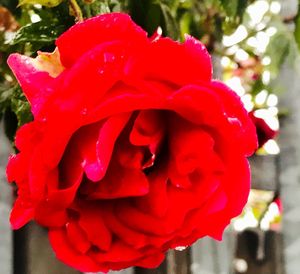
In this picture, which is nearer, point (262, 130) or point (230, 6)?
point (230, 6)

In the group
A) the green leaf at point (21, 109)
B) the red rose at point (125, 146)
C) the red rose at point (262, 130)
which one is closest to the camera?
the red rose at point (125, 146)

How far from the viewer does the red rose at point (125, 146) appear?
438mm

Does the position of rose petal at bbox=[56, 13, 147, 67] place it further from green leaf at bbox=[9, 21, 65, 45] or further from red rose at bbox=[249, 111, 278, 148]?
red rose at bbox=[249, 111, 278, 148]

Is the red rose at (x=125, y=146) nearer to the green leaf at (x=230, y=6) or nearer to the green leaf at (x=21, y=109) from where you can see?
the green leaf at (x=21, y=109)

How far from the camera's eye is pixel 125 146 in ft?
1.55

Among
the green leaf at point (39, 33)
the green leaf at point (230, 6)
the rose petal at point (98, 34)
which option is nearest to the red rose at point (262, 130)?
the green leaf at point (230, 6)

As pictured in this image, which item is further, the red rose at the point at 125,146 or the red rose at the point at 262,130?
the red rose at the point at 262,130

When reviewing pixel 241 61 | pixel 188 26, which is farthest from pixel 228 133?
pixel 241 61

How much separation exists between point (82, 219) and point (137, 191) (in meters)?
0.05

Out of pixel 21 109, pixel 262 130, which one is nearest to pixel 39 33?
pixel 21 109

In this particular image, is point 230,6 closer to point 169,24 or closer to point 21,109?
point 169,24

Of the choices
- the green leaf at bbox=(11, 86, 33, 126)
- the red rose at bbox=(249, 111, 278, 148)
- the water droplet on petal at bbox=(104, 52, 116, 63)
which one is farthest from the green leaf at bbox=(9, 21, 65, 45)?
the red rose at bbox=(249, 111, 278, 148)

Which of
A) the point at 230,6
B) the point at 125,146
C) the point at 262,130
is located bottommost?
the point at 262,130

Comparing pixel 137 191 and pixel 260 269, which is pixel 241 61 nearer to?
pixel 260 269
